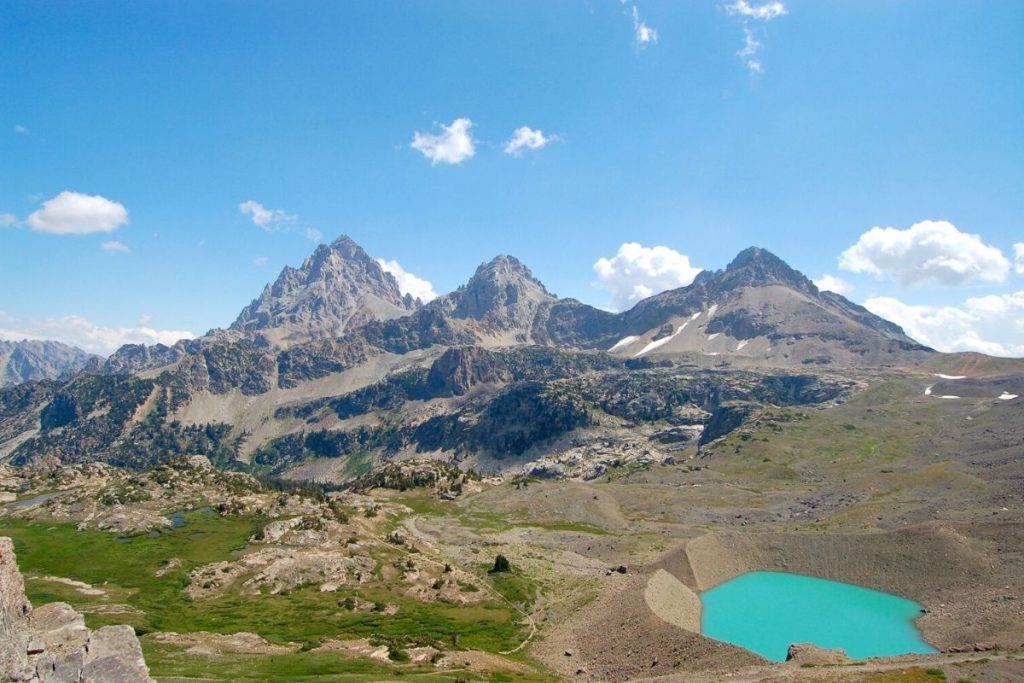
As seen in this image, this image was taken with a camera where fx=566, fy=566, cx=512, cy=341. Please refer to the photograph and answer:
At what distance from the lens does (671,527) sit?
511 ft

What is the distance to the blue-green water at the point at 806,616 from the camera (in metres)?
89.4

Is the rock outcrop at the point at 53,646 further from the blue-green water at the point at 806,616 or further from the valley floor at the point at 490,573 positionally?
the blue-green water at the point at 806,616

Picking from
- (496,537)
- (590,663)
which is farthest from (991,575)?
(496,537)

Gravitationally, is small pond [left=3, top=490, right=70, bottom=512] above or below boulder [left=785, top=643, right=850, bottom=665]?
below

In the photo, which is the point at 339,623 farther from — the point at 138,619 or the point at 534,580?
the point at 534,580

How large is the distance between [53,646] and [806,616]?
4446 inches

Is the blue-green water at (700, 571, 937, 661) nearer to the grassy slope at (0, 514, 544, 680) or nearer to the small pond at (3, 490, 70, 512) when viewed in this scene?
the grassy slope at (0, 514, 544, 680)

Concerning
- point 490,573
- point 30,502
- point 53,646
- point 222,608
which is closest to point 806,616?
point 490,573

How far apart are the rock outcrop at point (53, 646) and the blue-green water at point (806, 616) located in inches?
3353

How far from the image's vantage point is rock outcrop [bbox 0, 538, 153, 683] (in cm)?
2505

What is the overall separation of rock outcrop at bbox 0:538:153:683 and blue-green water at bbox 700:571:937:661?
85.2 meters

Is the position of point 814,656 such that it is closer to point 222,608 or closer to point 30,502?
point 222,608

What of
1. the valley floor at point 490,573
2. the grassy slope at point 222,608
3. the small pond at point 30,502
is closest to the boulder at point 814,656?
the valley floor at point 490,573

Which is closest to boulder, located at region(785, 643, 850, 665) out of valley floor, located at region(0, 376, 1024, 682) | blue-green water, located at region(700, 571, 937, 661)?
valley floor, located at region(0, 376, 1024, 682)
